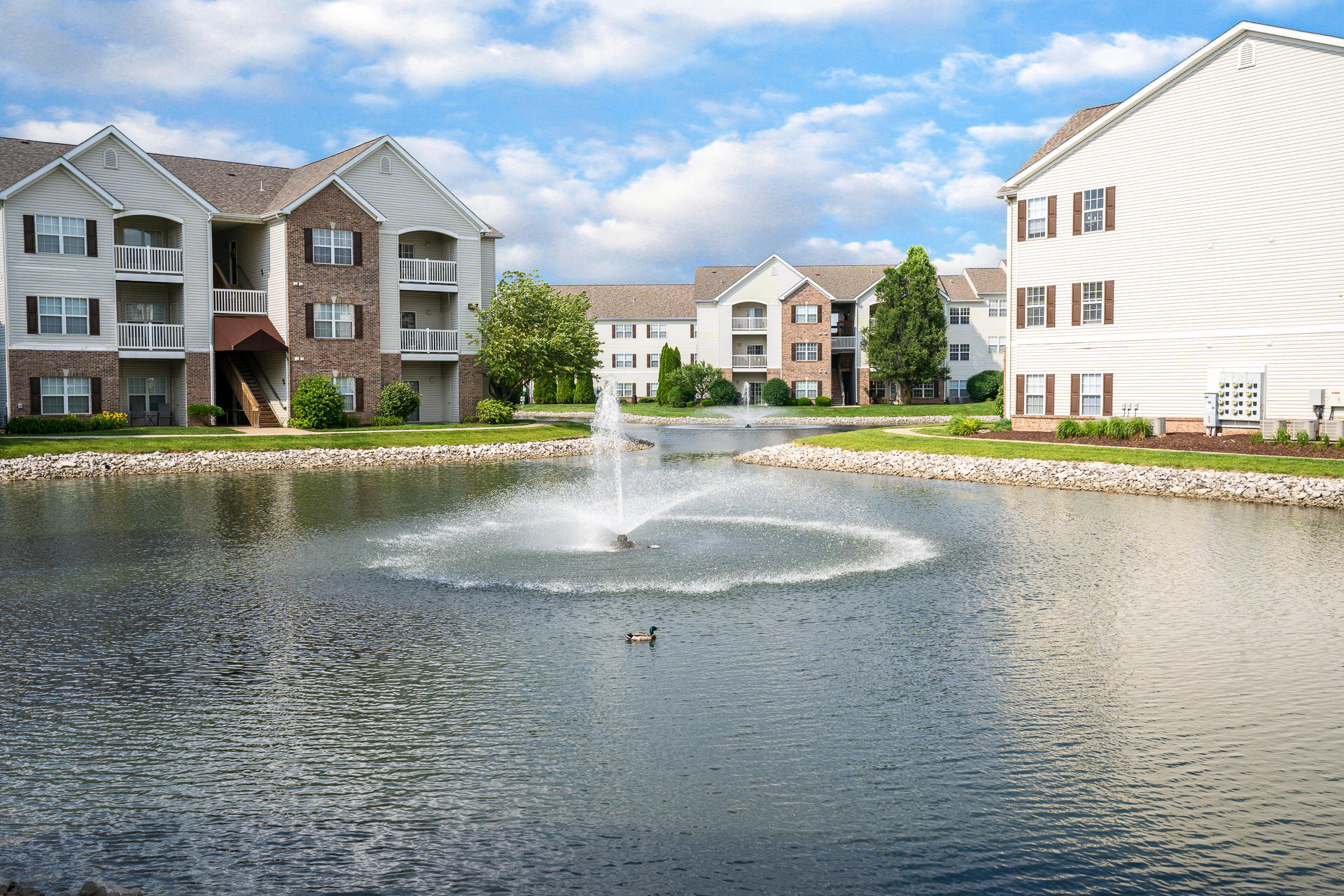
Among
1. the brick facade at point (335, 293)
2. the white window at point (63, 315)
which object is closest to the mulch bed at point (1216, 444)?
the brick facade at point (335, 293)

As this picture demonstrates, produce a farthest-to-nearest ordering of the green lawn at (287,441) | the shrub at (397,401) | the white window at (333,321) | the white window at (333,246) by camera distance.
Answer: the shrub at (397,401) < the white window at (333,321) < the white window at (333,246) < the green lawn at (287,441)

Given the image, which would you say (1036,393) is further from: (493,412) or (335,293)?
(335,293)

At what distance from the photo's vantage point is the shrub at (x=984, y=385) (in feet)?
244

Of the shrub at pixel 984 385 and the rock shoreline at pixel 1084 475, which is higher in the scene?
the shrub at pixel 984 385

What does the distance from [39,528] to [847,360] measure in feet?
212

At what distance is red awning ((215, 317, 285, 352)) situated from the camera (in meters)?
43.1

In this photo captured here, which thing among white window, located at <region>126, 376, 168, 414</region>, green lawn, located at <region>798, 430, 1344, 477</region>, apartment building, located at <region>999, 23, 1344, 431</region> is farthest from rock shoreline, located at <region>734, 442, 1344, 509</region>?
white window, located at <region>126, 376, 168, 414</region>

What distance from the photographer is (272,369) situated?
4609 cm

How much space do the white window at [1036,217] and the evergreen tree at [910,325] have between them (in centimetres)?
3075

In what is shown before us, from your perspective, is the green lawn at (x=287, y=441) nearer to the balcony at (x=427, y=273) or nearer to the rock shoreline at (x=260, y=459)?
the rock shoreline at (x=260, y=459)

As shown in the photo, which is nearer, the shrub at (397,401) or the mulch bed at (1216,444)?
the mulch bed at (1216,444)

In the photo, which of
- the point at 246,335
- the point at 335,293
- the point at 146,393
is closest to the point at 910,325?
the point at 335,293

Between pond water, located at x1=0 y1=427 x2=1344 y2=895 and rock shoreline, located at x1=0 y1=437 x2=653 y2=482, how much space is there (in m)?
14.9

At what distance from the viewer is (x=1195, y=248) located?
33.9 m
